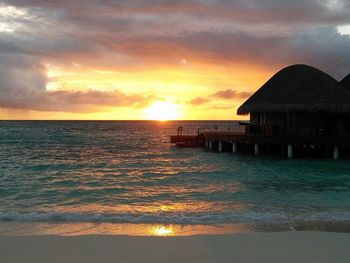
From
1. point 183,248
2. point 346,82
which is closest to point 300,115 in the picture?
point 346,82

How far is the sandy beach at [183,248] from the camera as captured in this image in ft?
24.0

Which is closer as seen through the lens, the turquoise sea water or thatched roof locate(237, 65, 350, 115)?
the turquoise sea water

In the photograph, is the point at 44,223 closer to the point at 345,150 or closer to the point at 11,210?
the point at 11,210

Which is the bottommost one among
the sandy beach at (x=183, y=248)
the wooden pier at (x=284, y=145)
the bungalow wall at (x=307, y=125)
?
the sandy beach at (x=183, y=248)

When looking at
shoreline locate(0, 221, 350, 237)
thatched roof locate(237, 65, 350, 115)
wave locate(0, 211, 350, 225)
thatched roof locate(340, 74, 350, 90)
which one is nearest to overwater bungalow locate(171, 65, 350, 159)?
thatched roof locate(237, 65, 350, 115)

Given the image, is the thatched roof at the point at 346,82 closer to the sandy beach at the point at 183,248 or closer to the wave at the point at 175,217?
the wave at the point at 175,217

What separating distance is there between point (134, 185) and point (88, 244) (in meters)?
9.69

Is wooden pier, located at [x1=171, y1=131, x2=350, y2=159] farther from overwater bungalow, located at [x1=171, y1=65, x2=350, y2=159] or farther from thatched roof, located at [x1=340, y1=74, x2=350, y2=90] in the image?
thatched roof, located at [x1=340, y1=74, x2=350, y2=90]

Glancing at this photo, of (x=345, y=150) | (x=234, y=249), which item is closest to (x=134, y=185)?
(x=234, y=249)

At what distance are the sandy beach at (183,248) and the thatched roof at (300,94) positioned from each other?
20491 millimetres

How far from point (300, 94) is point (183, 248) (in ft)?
77.7

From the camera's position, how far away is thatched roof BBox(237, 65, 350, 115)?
28.2 m

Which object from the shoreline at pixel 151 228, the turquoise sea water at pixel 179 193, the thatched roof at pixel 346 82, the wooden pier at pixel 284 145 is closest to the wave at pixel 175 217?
the turquoise sea water at pixel 179 193

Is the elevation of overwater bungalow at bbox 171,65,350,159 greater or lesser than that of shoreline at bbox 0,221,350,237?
greater
